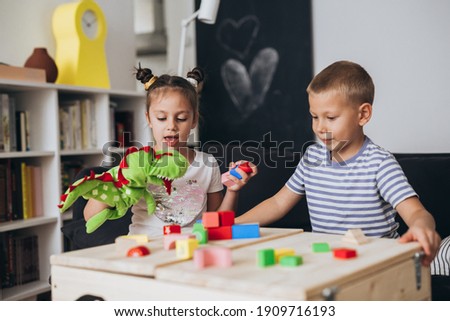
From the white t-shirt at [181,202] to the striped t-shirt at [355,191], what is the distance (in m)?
0.32

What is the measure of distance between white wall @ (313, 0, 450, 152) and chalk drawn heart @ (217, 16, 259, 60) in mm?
501

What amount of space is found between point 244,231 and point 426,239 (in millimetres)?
344

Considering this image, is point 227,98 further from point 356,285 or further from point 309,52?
point 356,285

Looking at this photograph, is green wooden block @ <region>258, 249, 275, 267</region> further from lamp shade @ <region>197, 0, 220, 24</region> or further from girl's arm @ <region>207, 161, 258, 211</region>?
lamp shade @ <region>197, 0, 220, 24</region>

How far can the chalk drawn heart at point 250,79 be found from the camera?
3.11m

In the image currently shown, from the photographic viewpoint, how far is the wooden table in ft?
2.51

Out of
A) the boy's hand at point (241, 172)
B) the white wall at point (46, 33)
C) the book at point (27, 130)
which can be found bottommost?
the boy's hand at point (241, 172)

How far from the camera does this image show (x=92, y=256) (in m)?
0.97

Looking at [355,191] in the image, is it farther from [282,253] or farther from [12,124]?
[12,124]

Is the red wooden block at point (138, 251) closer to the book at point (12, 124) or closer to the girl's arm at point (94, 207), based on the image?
the girl's arm at point (94, 207)

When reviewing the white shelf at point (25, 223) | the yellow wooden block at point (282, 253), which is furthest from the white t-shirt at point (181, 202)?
the white shelf at point (25, 223)

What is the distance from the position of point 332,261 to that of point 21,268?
1.92m

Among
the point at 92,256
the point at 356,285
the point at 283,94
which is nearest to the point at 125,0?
the point at 283,94

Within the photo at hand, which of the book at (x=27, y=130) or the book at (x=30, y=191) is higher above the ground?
the book at (x=27, y=130)
